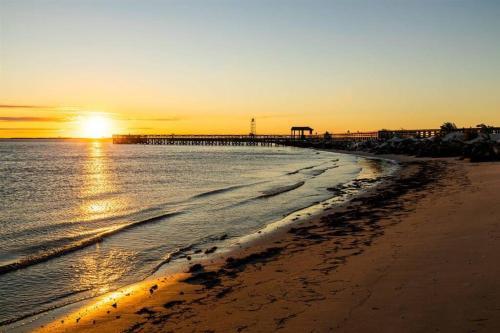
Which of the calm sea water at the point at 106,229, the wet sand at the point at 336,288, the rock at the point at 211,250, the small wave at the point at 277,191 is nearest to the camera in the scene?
the wet sand at the point at 336,288

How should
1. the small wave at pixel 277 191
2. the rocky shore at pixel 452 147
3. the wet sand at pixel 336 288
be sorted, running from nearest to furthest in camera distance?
1. the wet sand at pixel 336 288
2. the small wave at pixel 277 191
3. the rocky shore at pixel 452 147

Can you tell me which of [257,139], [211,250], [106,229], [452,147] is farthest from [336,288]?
[257,139]

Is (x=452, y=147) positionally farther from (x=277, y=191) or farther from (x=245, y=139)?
(x=245, y=139)

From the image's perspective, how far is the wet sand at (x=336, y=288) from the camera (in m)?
5.24

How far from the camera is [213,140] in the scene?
165125mm

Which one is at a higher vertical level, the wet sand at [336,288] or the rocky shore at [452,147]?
the rocky shore at [452,147]

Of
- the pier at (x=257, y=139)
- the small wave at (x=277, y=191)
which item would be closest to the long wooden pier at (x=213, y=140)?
the pier at (x=257, y=139)

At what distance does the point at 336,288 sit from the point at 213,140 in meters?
160

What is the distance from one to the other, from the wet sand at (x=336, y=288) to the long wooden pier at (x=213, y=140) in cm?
12375

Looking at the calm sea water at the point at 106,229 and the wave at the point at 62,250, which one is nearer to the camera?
the calm sea water at the point at 106,229

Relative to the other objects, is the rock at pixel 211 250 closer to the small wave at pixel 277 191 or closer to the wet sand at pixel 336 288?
the wet sand at pixel 336 288

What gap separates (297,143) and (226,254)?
114 m

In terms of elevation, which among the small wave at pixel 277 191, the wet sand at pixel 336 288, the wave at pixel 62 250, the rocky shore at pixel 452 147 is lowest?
the wave at pixel 62 250

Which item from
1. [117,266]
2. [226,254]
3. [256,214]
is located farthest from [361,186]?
[117,266]
